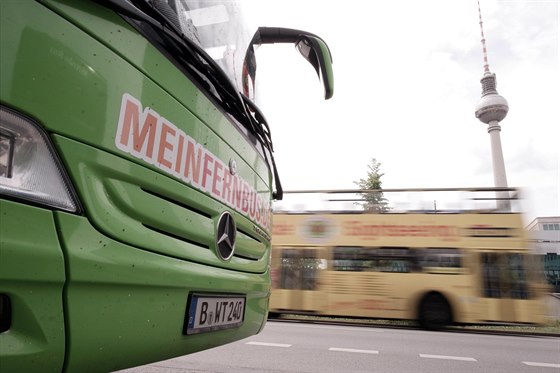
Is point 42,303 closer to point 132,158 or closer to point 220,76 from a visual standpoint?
point 132,158

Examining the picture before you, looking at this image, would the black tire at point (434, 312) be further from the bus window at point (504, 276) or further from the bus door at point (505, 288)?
the bus window at point (504, 276)

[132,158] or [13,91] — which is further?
[132,158]

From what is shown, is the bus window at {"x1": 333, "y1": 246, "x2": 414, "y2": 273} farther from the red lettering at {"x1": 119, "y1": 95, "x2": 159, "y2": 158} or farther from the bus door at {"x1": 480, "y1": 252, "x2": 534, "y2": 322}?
the red lettering at {"x1": 119, "y1": 95, "x2": 159, "y2": 158}

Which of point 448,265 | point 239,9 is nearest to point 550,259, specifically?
point 448,265

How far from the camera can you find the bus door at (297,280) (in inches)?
410

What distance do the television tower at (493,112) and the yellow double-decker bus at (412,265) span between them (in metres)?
39.5

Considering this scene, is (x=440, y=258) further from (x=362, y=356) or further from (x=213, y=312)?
(x=213, y=312)

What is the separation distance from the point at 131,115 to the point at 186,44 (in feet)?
1.43

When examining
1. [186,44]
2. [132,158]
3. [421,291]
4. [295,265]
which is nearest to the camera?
[132,158]

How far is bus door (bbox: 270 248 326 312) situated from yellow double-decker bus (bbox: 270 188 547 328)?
26 millimetres

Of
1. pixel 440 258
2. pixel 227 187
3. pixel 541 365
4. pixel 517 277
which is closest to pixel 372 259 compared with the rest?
pixel 440 258

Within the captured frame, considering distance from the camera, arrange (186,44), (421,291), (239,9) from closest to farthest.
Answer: (186,44) < (239,9) < (421,291)

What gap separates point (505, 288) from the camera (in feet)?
30.2

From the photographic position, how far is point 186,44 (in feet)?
5.10
